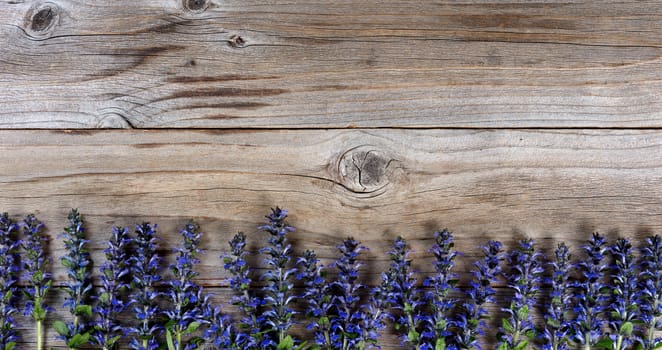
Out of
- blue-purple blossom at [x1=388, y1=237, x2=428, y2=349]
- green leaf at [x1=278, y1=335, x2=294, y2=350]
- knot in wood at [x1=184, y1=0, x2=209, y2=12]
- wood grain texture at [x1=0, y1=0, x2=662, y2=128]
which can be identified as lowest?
green leaf at [x1=278, y1=335, x2=294, y2=350]

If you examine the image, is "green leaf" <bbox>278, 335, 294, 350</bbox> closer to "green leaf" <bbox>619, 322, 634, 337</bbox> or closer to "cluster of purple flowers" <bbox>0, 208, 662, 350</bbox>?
"cluster of purple flowers" <bbox>0, 208, 662, 350</bbox>

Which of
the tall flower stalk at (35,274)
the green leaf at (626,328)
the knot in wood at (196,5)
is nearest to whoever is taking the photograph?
the green leaf at (626,328)

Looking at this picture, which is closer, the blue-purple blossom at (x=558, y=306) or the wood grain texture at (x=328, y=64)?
the blue-purple blossom at (x=558, y=306)

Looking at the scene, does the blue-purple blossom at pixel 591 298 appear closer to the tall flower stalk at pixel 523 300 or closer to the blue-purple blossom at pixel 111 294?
the tall flower stalk at pixel 523 300

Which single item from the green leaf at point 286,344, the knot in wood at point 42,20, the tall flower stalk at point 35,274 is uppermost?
the knot in wood at point 42,20

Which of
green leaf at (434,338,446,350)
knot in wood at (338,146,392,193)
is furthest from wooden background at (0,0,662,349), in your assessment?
green leaf at (434,338,446,350)

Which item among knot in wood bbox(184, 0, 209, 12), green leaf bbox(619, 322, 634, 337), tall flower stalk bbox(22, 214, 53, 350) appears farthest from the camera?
knot in wood bbox(184, 0, 209, 12)

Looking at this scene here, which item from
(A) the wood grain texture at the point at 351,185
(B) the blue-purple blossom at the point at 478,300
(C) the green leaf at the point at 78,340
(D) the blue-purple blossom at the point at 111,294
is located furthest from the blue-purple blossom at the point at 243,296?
(B) the blue-purple blossom at the point at 478,300
